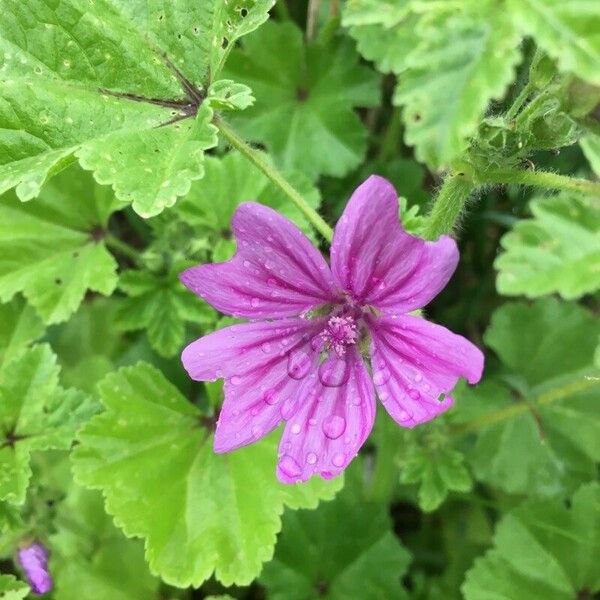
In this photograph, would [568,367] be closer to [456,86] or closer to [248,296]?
[248,296]

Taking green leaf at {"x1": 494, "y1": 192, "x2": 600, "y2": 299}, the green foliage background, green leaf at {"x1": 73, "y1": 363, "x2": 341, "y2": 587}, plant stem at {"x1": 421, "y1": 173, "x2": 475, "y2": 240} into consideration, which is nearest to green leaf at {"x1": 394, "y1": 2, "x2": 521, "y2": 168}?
the green foliage background

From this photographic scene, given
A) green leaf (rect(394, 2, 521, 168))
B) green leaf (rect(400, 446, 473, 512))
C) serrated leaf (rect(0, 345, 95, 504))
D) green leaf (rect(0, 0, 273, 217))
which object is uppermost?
green leaf (rect(394, 2, 521, 168))

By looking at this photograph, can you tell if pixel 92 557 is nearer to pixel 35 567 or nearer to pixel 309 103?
pixel 35 567

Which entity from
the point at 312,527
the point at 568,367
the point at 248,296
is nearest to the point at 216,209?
the point at 248,296

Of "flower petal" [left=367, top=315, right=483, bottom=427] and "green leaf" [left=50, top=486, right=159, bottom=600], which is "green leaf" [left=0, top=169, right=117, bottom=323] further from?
"flower petal" [left=367, top=315, right=483, bottom=427]

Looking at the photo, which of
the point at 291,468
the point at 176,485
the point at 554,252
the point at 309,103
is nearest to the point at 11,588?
the point at 176,485

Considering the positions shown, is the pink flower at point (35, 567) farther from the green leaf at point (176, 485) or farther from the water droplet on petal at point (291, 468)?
the water droplet on petal at point (291, 468)
